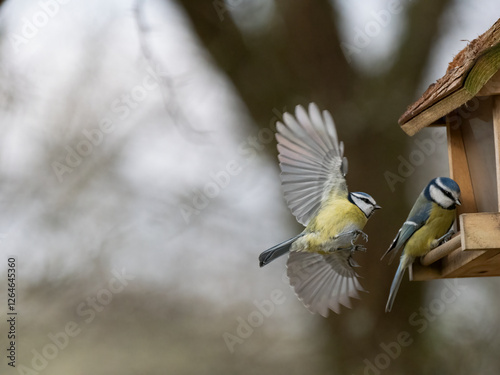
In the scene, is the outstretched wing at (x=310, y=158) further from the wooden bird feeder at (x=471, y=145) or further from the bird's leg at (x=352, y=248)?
the wooden bird feeder at (x=471, y=145)

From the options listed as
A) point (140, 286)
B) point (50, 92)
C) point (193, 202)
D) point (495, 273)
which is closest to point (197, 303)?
point (140, 286)

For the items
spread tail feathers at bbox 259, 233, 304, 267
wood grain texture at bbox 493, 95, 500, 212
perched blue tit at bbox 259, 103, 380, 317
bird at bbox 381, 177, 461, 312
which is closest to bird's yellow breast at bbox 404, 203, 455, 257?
bird at bbox 381, 177, 461, 312

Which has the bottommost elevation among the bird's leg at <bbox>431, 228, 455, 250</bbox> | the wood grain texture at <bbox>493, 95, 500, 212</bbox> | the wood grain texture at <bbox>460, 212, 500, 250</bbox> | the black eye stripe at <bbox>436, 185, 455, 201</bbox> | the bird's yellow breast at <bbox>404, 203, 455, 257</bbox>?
the bird's leg at <bbox>431, 228, 455, 250</bbox>

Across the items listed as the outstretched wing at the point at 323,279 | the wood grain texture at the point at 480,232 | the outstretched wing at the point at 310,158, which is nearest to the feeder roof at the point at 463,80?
the outstretched wing at the point at 310,158

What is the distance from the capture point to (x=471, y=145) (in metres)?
2.63

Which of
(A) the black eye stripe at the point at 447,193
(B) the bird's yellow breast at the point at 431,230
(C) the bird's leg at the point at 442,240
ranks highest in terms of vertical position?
(A) the black eye stripe at the point at 447,193

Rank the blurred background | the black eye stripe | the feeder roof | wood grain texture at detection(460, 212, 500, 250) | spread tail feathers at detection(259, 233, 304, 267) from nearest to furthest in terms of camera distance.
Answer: wood grain texture at detection(460, 212, 500, 250) < the feeder roof < the black eye stripe < spread tail feathers at detection(259, 233, 304, 267) < the blurred background

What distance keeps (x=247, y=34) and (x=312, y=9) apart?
1.31 ft

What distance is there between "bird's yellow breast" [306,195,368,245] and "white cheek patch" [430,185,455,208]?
10.7 inches

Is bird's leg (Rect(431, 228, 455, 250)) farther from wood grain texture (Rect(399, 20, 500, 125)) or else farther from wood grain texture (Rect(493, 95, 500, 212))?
wood grain texture (Rect(399, 20, 500, 125))

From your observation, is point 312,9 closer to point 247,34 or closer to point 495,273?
point 247,34

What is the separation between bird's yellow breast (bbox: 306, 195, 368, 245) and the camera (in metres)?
2.49

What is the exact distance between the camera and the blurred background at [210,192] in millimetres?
3701

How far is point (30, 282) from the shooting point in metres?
4.21
